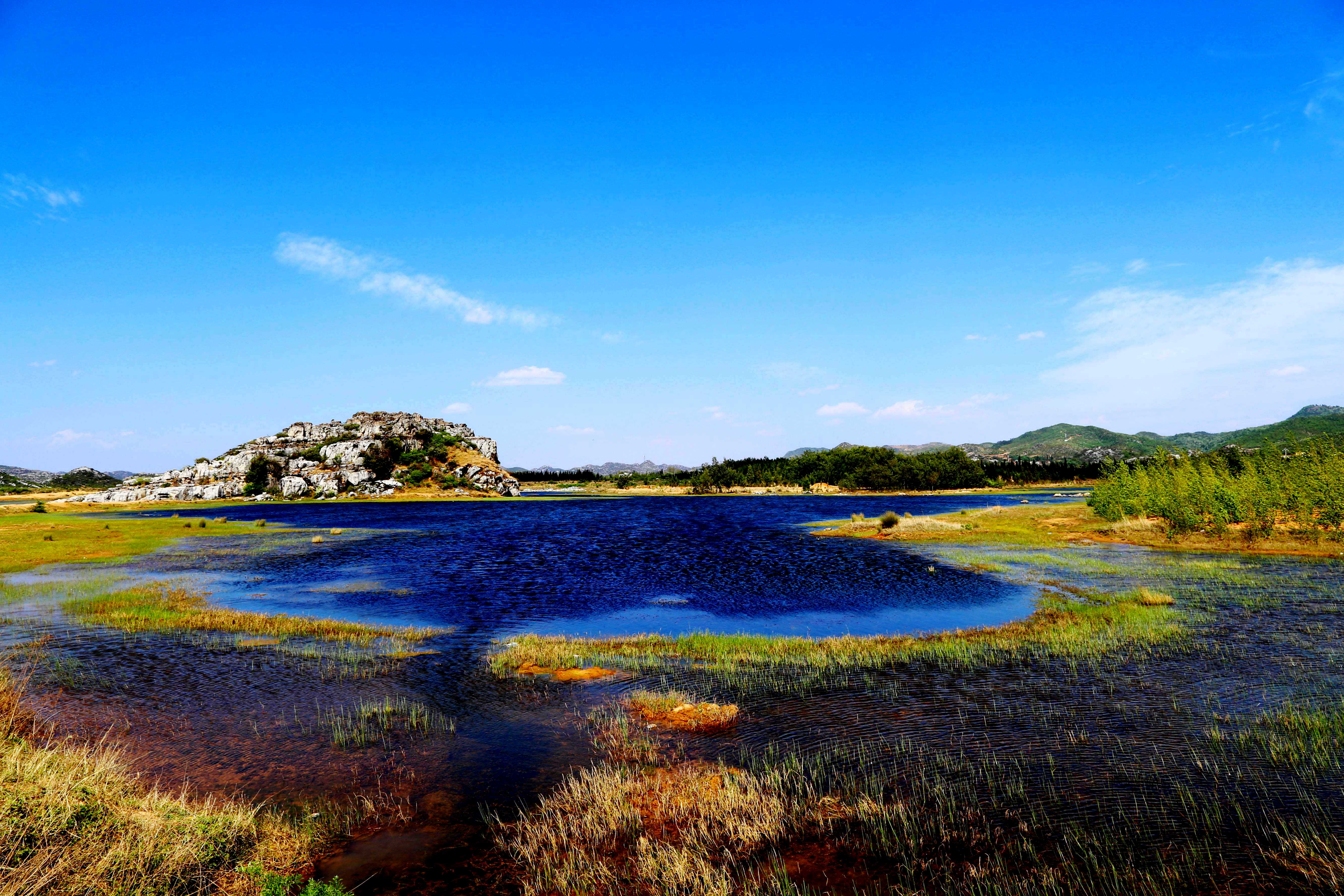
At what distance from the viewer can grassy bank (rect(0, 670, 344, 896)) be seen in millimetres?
8195

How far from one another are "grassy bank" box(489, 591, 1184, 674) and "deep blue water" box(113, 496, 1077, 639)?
3.14 m

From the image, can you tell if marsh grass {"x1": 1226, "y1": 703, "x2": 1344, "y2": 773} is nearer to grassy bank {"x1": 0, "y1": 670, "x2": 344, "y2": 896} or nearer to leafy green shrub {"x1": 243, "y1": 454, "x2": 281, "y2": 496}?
grassy bank {"x1": 0, "y1": 670, "x2": 344, "y2": 896}

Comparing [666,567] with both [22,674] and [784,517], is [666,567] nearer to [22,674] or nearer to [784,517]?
[22,674]

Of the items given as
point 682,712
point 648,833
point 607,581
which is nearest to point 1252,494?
point 607,581

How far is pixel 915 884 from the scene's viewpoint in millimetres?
10477

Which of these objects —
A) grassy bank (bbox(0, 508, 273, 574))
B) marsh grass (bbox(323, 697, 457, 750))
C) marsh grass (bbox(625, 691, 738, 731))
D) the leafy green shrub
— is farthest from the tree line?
the leafy green shrub

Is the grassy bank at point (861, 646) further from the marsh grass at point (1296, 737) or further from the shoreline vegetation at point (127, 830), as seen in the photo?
the shoreline vegetation at point (127, 830)

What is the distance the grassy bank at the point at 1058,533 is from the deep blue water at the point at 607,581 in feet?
24.9

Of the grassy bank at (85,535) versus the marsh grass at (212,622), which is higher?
the grassy bank at (85,535)

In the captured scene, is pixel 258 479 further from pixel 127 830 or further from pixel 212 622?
pixel 127 830

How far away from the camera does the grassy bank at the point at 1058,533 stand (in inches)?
2109

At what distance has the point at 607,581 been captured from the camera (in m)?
48.9

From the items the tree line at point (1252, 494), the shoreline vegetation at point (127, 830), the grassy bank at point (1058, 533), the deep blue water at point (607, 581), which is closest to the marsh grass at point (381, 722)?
the shoreline vegetation at point (127, 830)

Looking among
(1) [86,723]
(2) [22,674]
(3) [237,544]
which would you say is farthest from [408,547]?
(1) [86,723]
